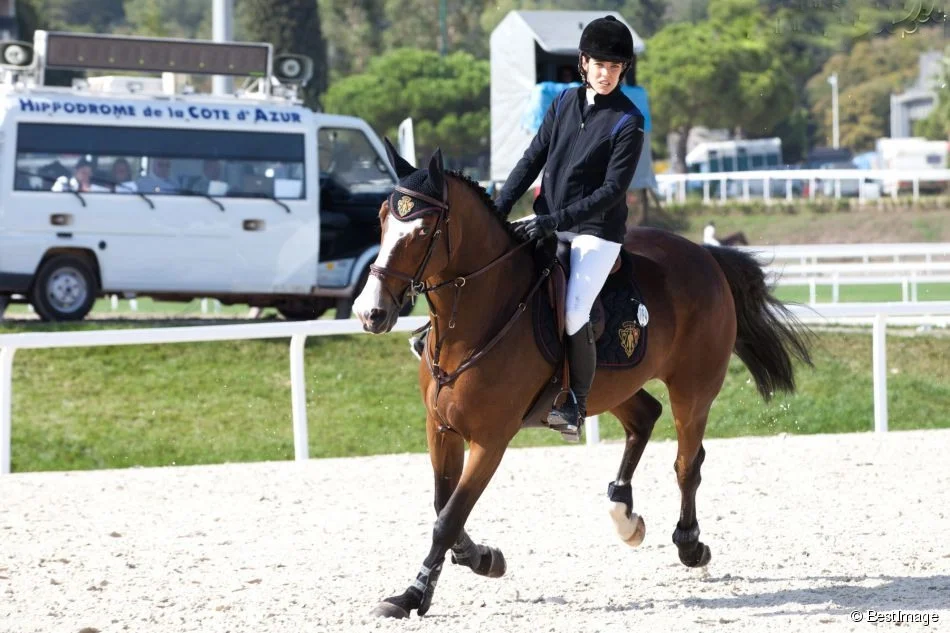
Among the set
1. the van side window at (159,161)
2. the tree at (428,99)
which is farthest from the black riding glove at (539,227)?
the tree at (428,99)

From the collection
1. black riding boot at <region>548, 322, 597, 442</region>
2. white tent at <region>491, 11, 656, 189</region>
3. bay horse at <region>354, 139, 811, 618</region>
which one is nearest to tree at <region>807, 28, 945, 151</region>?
white tent at <region>491, 11, 656, 189</region>

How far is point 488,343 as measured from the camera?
6340 millimetres

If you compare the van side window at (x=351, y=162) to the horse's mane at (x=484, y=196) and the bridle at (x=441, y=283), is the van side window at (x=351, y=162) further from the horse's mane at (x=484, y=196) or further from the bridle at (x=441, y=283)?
the bridle at (x=441, y=283)

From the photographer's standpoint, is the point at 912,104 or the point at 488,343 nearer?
the point at 488,343

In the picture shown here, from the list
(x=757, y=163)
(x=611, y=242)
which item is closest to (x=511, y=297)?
(x=611, y=242)

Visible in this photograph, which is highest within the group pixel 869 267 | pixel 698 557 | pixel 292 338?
pixel 869 267

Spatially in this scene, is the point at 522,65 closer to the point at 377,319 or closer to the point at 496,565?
the point at 496,565

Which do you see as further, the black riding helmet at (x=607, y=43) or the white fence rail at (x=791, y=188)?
the white fence rail at (x=791, y=188)

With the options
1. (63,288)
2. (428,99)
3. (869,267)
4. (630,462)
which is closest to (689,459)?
(630,462)

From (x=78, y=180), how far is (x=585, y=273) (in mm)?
10973

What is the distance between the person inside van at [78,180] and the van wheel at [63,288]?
75 centimetres

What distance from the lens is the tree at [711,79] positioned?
62594 millimetres

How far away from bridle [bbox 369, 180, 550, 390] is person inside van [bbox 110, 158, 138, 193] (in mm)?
10834

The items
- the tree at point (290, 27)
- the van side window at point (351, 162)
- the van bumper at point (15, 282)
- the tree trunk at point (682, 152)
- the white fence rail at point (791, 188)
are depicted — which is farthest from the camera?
the tree at point (290, 27)
